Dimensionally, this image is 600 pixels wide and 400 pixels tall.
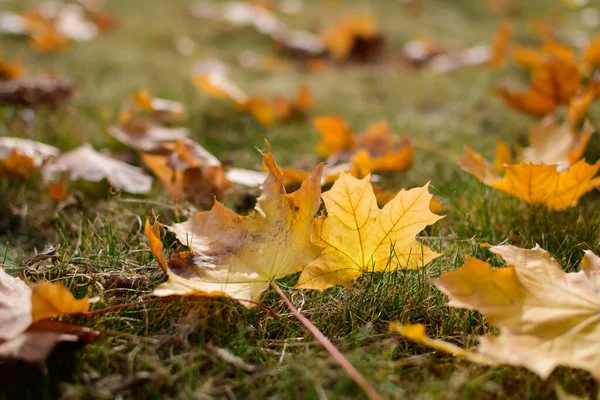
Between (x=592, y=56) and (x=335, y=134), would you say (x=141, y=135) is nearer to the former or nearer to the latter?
(x=335, y=134)

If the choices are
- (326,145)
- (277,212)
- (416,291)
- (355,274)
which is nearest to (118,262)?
(277,212)

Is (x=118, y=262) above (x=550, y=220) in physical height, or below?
below

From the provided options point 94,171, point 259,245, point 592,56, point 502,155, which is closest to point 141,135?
point 94,171

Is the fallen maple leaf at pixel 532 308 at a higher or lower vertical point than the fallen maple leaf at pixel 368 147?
higher

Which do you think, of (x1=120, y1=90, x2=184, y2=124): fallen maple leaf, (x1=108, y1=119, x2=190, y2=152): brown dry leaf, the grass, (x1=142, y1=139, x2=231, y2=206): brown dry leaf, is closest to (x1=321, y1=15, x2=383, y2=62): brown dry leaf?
the grass

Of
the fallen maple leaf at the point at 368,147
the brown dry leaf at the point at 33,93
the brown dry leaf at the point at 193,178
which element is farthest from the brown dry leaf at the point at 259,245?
the brown dry leaf at the point at 33,93

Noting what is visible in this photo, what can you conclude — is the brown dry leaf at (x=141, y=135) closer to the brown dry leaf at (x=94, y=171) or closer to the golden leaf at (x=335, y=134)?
the brown dry leaf at (x=94, y=171)

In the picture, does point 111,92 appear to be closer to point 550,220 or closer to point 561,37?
point 550,220
